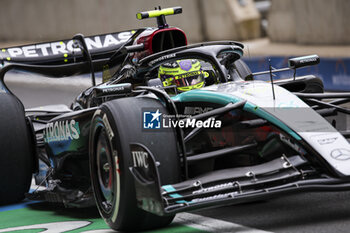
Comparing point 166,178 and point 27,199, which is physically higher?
point 166,178

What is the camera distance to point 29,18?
25.5 m

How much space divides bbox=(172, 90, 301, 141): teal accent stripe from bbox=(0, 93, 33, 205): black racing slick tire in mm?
1771

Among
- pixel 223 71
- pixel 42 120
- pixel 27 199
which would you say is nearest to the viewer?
pixel 223 71

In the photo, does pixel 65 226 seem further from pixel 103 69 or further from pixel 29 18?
pixel 29 18

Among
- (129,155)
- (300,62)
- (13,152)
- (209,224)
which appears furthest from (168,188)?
(13,152)

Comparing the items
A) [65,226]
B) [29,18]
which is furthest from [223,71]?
[29,18]

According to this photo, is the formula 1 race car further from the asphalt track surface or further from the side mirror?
the asphalt track surface

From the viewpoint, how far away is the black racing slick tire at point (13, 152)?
268 inches

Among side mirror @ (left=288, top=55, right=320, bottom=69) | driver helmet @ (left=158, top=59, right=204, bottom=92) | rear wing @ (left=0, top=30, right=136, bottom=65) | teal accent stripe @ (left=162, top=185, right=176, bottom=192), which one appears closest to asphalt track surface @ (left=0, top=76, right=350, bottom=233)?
teal accent stripe @ (left=162, top=185, right=176, bottom=192)

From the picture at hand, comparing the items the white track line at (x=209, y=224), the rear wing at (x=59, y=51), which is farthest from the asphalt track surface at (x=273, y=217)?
the rear wing at (x=59, y=51)

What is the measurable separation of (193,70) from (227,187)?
2.07 metres

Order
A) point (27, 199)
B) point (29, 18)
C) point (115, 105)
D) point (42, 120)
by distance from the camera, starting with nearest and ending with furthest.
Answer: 1. point (115, 105)
2. point (27, 199)
3. point (42, 120)
4. point (29, 18)

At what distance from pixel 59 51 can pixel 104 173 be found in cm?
333

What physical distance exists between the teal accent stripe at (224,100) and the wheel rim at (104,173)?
0.75 meters
